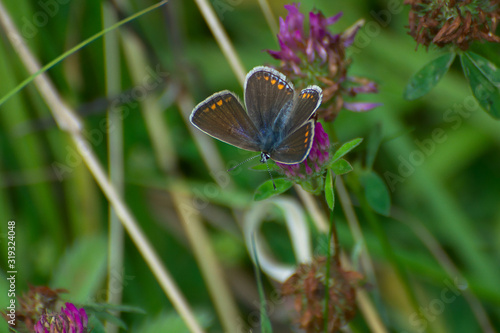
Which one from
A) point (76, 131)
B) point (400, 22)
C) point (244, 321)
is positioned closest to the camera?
point (76, 131)

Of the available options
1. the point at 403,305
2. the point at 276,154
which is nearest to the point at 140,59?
the point at 276,154

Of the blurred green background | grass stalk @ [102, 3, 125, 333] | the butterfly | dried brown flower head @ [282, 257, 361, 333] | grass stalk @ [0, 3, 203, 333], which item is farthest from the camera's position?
the blurred green background

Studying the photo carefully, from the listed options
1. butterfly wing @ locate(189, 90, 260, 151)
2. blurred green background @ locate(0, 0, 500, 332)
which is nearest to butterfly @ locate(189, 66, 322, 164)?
butterfly wing @ locate(189, 90, 260, 151)

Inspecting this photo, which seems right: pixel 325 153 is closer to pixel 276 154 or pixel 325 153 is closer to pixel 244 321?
pixel 276 154

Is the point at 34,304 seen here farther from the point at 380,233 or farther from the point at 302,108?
the point at 380,233

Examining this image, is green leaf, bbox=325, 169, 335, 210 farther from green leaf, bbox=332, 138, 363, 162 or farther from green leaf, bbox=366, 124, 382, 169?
green leaf, bbox=366, 124, 382, 169

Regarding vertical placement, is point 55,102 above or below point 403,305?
above

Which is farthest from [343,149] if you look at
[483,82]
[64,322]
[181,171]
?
[181,171]
